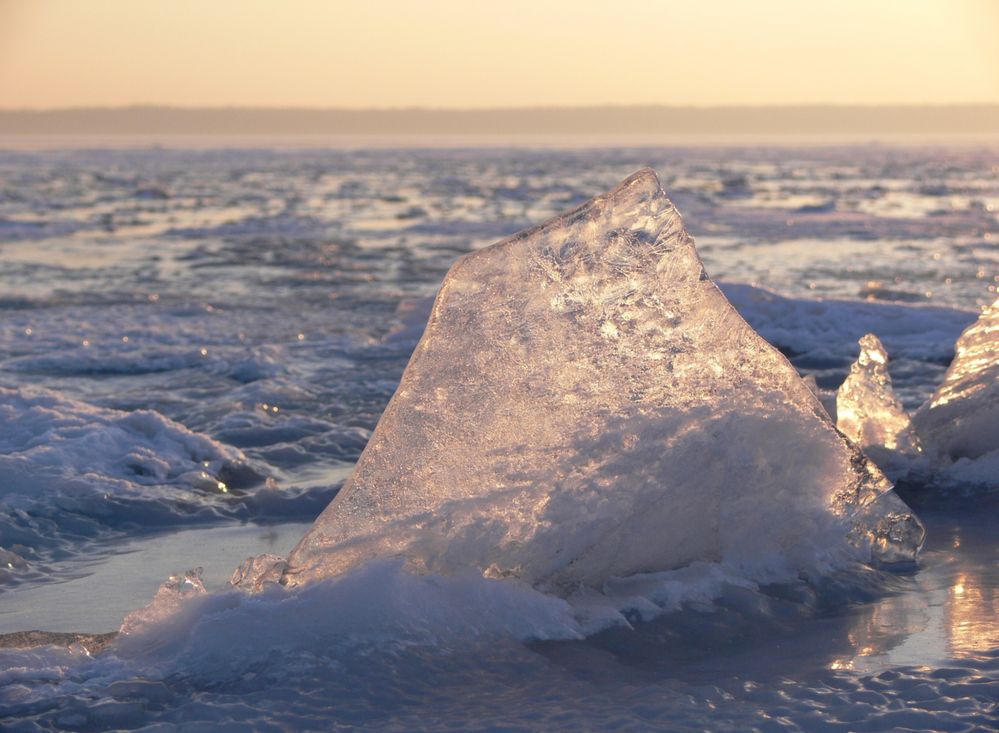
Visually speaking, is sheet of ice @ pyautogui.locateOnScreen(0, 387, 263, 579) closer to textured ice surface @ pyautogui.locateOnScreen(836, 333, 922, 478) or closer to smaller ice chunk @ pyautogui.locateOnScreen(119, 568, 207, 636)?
smaller ice chunk @ pyautogui.locateOnScreen(119, 568, 207, 636)

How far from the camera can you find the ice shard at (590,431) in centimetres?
399

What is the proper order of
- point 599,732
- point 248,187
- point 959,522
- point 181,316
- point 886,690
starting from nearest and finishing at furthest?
1. point 599,732
2. point 886,690
3. point 959,522
4. point 181,316
5. point 248,187

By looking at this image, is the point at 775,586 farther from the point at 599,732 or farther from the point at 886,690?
the point at 599,732

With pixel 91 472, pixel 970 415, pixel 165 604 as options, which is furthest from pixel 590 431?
pixel 91 472

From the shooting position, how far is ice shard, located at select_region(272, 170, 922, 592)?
399 cm

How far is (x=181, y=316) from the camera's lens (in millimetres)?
11234

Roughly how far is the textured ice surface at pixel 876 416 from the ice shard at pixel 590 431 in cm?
131

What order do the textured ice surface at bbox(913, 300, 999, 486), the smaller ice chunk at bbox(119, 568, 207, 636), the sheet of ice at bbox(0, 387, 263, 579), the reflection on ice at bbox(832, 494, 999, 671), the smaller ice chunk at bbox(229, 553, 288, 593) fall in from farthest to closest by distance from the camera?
the textured ice surface at bbox(913, 300, 999, 486) < the sheet of ice at bbox(0, 387, 263, 579) < the smaller ice chunk at bbox(229, 553, 288, 593) < the smaller ice chunk at bbox(119, 568, 207, 636) < the reflection on ice at bbox(832, 494, 999, 671)

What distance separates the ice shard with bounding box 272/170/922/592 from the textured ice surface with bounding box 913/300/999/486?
1453 millimetres

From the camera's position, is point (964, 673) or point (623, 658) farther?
point (623, 658)

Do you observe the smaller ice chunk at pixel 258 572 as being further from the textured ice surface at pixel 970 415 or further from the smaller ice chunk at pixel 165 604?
the textured ice surface at pixel 970 415

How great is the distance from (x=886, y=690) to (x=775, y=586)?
3.04 feet

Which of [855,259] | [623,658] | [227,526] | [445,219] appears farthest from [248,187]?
[623,658]

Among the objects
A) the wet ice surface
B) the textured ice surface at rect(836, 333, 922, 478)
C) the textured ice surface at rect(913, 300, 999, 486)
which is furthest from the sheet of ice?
the textured ice surface at rect(913, 300, 999, 486)
